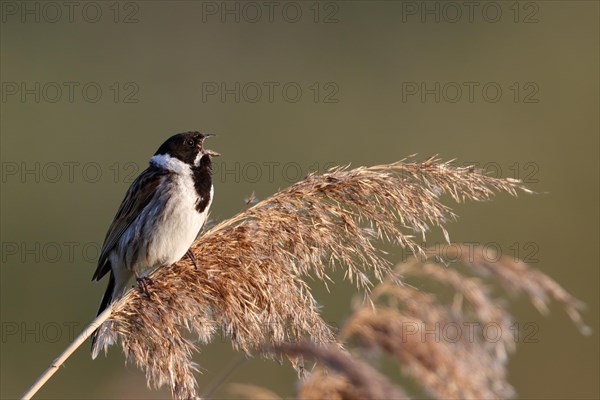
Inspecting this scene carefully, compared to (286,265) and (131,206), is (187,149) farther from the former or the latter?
(286,265)

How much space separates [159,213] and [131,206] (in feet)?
0.92

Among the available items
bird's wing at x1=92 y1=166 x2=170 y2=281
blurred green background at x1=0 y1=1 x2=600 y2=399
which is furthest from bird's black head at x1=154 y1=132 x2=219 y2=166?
blurred green background at x1=0 y1=1 x2=600 y2=399

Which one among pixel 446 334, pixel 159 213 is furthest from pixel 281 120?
pixel 446 334

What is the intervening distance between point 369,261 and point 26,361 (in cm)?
534

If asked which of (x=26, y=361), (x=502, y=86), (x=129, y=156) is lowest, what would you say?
(x=26, y=361)

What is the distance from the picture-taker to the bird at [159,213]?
462 cm

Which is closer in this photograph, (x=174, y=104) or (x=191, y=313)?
(x=191, y=313)

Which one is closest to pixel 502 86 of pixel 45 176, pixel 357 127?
pixel 357 127

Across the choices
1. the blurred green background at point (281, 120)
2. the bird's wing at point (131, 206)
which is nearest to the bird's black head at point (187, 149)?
the bird's wing at point (131, 206)

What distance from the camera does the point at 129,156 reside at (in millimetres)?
11828

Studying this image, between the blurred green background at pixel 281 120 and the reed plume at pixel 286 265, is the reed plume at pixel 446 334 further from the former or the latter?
the blurred green background at pixel 281 120

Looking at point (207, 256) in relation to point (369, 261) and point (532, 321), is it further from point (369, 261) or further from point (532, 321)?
point (532, 321)

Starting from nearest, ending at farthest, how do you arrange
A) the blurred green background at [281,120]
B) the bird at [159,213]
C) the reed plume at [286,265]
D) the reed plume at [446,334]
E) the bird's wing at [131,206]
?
the reed plume at [446,334]
the reed plume at [286,265]
the bird at [159,213]
the bird's wing at [131,206]
the blurred green background at [281,120]

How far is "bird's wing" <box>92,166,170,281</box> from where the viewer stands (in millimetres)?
4840
